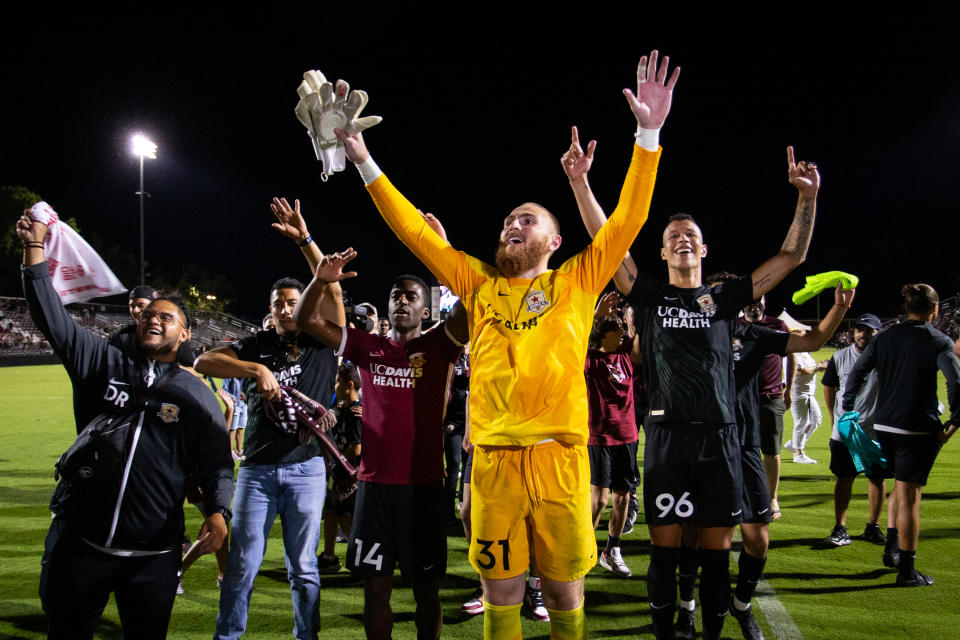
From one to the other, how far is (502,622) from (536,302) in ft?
4.69

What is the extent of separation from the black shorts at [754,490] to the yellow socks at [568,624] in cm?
168

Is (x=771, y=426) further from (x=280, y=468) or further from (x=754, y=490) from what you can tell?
(x=280, y=468)

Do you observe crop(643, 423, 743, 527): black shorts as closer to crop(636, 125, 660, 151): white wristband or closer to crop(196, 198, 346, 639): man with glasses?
crop(636, 125, 660, 151): white wristband

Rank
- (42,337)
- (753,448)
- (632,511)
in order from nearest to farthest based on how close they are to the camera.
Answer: (753,448) → (632,511) → (42,337)

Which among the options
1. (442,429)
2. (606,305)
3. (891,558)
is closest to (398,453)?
(442,429)

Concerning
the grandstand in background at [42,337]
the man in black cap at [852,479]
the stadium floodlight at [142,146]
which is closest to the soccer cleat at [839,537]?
the man in black cap at [852,479]

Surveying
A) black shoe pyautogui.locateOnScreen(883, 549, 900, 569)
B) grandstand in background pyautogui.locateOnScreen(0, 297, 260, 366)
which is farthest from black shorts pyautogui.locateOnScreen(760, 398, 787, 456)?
grandstand in background pyautogui.locateOnScreen(0, 297, 260, 366)

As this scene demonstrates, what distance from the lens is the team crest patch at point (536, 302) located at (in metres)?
2.78

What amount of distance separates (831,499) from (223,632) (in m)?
7.41

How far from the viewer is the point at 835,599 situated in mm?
4508

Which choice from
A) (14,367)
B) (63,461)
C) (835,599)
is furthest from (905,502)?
(14,367)

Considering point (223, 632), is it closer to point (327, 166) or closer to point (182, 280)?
point (327, 166)

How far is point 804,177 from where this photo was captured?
136 inches

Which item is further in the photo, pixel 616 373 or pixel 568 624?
pixel 616 373
